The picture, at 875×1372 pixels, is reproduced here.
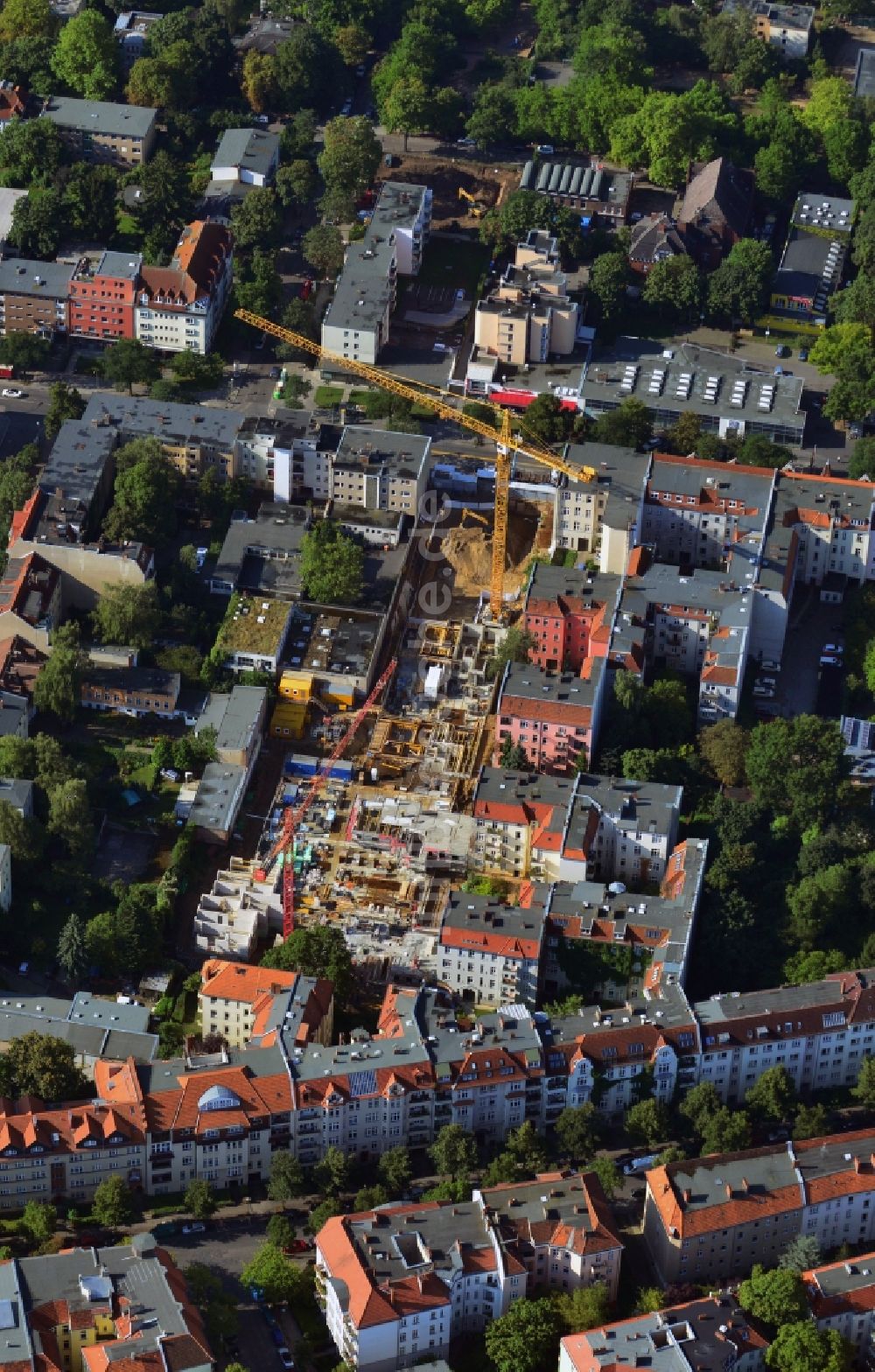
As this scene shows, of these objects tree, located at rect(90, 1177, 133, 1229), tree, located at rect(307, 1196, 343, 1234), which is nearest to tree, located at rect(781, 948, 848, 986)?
tree, located at rect(307, 1196, 343, 1234)

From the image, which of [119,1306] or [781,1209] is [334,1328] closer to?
[119,1306]

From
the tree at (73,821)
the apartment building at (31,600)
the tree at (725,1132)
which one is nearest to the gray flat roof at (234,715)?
the tree at (73,821)

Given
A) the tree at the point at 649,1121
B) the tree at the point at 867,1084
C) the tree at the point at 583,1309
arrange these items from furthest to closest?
1. the tree at the point at 867,1084
2. the tree at the point at 649,1121
3. the tree at the point at 583,1309

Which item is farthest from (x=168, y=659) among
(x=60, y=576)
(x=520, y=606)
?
(x=520, y=606)

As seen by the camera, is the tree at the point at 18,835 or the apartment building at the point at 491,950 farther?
the tree at the point at 18,835

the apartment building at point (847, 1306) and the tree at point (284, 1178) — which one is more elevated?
the apartment building at point (847, 1306)

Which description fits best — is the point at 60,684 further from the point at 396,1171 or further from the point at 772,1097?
the point at 772,1097

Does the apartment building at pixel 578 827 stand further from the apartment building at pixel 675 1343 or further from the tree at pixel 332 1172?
the apartment building at pixel 675 1343

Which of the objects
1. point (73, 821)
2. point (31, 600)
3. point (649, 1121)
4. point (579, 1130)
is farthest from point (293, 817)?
point (649, 1121)
